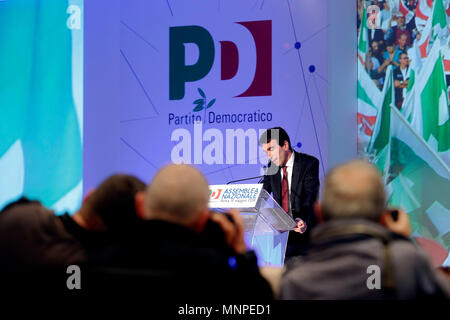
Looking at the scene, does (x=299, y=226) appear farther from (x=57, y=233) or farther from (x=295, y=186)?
(x=57, y=233)

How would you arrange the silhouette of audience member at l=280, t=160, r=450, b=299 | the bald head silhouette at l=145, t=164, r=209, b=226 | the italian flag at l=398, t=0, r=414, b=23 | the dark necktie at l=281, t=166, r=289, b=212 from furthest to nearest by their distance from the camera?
the italian flag at l=398, t=0, r=414, b=23 < the dark necktie at l=281, t=166, r=289, b=212 < the bald head silhouette at l=145, t=164, r=209, b=226 < the silhouette of audience member at l=280, t=160, r=450, b=299

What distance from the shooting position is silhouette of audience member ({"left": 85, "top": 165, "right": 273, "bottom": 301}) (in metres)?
1.69

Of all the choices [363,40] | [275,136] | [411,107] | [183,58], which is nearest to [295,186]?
[275,136]

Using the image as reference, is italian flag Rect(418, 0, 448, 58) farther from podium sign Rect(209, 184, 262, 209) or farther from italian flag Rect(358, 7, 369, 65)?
podium sign Rect(209, 184, 262, 209)

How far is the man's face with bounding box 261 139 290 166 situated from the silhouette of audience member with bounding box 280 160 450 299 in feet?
17.0

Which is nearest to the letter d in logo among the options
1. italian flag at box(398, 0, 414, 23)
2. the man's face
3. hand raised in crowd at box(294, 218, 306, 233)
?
the man's face

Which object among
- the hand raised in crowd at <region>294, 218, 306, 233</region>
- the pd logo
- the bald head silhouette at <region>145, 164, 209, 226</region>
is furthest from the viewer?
the pd logo

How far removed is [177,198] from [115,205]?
0.38 meters

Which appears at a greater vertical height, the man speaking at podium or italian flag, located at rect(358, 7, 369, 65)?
italian flag, located at rect(358, 7, 369, 65)

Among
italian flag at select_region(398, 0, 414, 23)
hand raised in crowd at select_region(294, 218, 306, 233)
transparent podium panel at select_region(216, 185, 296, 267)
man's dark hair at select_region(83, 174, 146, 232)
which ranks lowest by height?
hand raised in crowd at select_region(294, 218, 306, 233)

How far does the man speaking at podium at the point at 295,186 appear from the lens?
256 inches

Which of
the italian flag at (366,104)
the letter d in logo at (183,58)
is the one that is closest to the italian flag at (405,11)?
the italian flag at (366,104)

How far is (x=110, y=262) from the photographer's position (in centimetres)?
178

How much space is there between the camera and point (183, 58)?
7.76m
